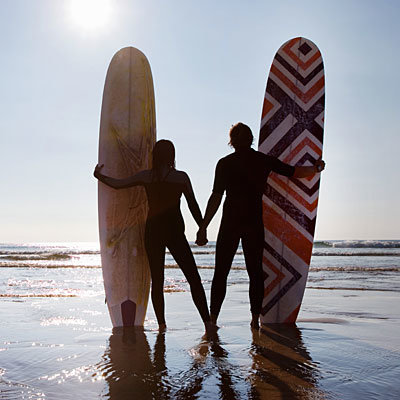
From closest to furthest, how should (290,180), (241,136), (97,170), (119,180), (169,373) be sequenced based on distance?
(169,373) < (241,136) < (119,180) < (97,170) < (290,180)

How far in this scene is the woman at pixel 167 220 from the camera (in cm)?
350

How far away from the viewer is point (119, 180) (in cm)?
375

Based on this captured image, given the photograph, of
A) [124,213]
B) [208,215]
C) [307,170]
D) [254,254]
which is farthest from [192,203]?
[307,170]

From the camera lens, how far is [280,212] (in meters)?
4.25

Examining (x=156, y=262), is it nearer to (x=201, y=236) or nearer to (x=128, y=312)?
(x=201, y=236)

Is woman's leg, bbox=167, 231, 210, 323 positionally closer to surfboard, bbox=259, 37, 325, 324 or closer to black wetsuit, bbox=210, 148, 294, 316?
black wetsuit, bbox=210, 148, 294, 316

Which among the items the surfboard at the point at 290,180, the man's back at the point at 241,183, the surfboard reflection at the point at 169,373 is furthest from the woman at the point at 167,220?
the surfboard at the point at 290,180

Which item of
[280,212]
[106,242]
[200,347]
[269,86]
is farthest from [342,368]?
[269,86]

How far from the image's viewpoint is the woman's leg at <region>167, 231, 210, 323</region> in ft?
11.4

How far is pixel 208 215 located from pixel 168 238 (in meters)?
0.36

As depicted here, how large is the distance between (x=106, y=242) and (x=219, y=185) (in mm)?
1236

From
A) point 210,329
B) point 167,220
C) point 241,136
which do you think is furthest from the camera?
point 241,136

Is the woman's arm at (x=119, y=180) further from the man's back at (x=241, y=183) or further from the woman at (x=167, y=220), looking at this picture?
the man's back at (x=241, y=183)

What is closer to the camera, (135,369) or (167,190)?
(135,369)
